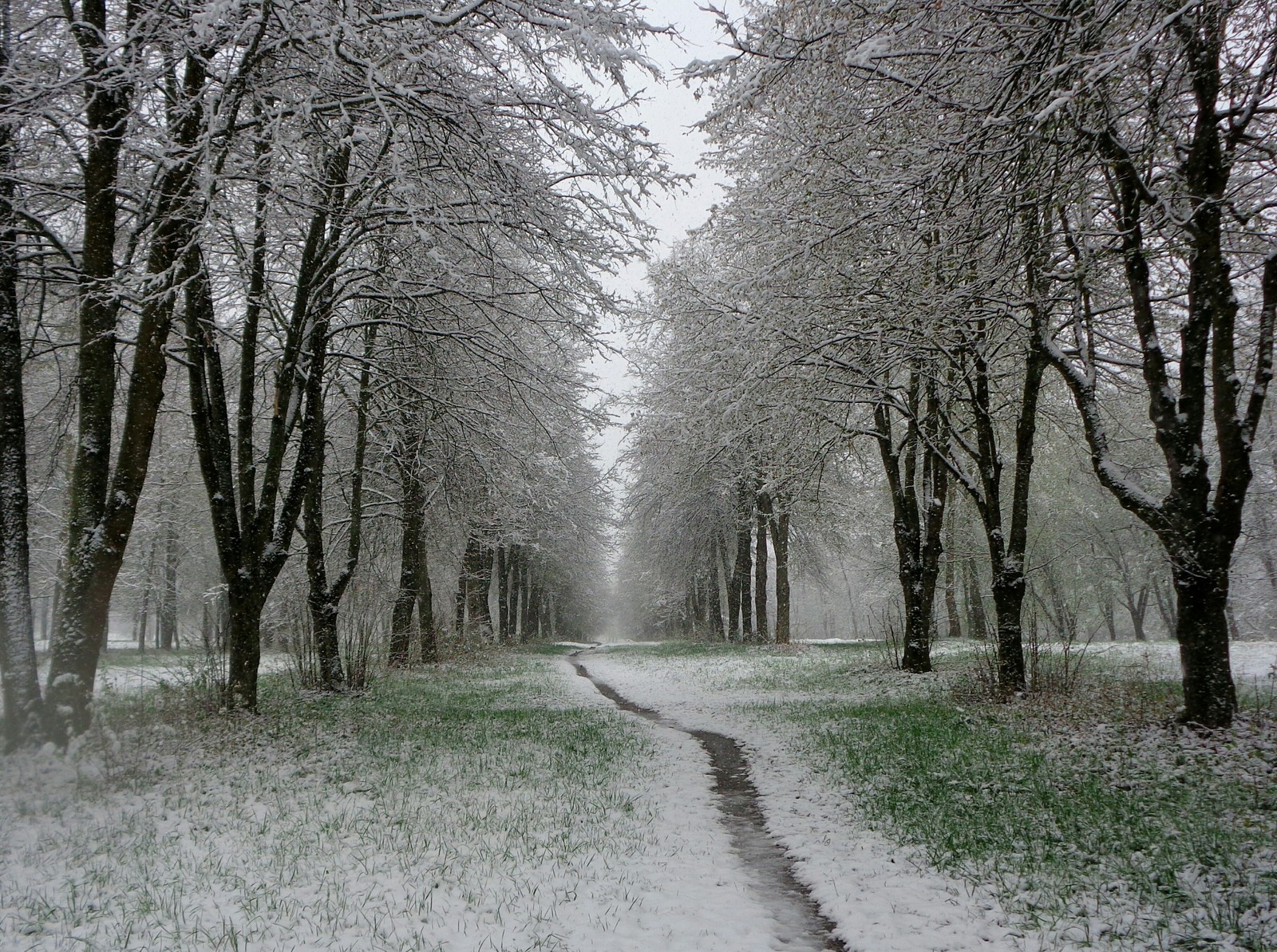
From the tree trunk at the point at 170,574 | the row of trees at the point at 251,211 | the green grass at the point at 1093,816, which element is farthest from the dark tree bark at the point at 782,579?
the tree trunk at the point at 170,574

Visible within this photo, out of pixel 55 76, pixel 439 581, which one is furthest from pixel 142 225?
pixel 439 581

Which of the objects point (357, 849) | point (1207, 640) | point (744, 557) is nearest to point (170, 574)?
point (744, 557)

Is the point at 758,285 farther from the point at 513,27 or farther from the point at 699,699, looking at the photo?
the point at 699,699

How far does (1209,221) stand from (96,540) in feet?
37.4

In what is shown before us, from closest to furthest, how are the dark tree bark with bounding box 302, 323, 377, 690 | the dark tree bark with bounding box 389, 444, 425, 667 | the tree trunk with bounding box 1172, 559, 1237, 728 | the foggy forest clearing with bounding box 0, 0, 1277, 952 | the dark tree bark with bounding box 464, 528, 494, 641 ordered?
the foggy forest clearing with bounding box 0, 0, 1277, 952
the tree trunk with bounding box 1172, 559, 1237, 728
the dark tree bark with bounding box 302, 323, 377, 690
the dark tree bark with bounding box 389, 444, 425, 667
the dark tree bark with bounding box 464, 528, 494, 641

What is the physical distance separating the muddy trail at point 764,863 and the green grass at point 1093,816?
3.07 ft

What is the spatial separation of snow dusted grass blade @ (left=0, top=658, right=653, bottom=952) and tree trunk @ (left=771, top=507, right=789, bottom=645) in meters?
16.3

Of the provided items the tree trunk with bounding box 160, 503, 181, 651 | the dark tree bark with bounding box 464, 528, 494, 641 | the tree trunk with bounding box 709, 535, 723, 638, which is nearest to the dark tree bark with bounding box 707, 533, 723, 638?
the tree trunk with bounding box 709, 535, 723, 638

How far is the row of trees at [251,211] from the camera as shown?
6039 mm

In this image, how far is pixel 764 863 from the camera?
503 centimetres

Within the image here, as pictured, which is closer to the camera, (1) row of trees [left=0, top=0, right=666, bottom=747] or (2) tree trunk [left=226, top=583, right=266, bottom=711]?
(1) row of trees [left=0, top=0, right=666, bottom=747]

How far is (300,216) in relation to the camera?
8445 mm

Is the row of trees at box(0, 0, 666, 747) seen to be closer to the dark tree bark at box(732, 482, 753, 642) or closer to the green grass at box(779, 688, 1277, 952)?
the green grass at box(779, 688, 1277, 952)

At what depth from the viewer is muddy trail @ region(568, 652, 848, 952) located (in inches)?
154
